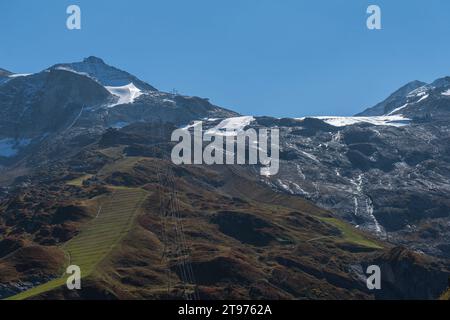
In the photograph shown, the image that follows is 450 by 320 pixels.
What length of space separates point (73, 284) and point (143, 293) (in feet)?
62.6
